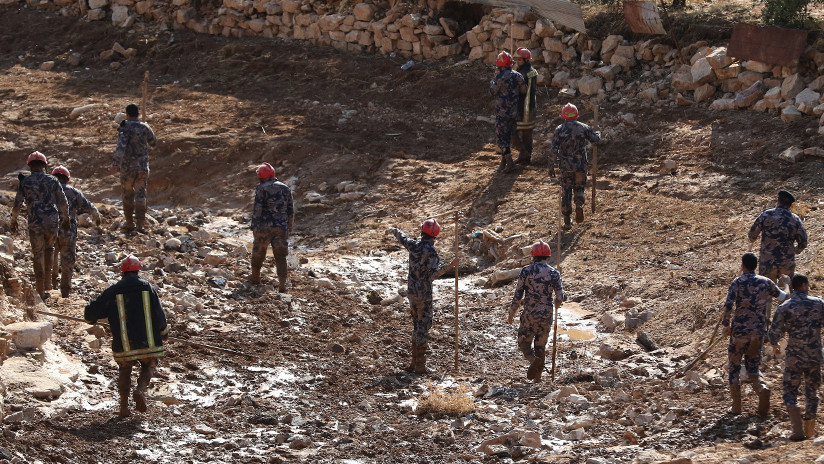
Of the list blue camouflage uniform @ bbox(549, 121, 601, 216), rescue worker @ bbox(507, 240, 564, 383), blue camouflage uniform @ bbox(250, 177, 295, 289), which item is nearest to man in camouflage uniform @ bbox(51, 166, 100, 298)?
blue camouflage uniform @ bbox(250, 177, 295, 289)

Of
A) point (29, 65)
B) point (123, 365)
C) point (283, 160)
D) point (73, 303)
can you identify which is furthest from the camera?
point (29, 65)

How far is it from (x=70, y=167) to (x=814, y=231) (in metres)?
12.4

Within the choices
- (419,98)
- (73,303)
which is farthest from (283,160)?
(73,303)

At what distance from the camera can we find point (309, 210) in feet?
54.8

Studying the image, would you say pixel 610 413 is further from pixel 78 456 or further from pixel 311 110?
pixel 311 110

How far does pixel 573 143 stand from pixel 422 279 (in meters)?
4.13

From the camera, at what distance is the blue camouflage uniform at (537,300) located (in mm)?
10586

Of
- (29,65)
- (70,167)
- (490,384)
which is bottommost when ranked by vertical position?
(490,384)

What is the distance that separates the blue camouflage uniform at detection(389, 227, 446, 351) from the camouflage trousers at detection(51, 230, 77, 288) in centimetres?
396

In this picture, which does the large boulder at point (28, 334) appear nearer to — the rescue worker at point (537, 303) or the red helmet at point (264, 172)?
the red helmet at point (264, 172)

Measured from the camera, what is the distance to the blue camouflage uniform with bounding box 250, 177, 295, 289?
1321 cm

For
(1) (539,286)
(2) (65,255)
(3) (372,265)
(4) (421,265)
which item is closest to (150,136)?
(2) (65,255)

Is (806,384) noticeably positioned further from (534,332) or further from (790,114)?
(790,114)

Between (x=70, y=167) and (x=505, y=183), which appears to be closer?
(x=505, y=183)
